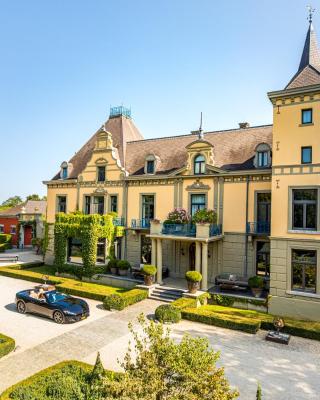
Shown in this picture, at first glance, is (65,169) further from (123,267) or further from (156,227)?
(156,227)

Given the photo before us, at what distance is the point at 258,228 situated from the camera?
1966cm

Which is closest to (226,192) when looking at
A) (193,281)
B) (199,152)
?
(199,152)

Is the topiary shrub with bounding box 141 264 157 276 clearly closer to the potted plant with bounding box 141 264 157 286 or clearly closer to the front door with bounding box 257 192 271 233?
the potted plant with bounding box 141 264 157 286

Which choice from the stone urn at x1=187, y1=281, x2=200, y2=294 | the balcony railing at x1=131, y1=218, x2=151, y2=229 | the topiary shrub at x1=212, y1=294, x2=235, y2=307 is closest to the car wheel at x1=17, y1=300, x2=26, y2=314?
the stone urn at x1=187, y1=281, x2=200, y2=294

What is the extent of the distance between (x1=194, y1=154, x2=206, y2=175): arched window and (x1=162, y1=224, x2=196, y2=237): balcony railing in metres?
4.11

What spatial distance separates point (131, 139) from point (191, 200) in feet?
33.6

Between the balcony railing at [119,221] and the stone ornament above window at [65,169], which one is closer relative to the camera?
the balcony railing at [119,221]

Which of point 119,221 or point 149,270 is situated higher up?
point 119,221

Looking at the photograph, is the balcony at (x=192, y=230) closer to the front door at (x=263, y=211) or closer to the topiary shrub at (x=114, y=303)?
the front door at (x=263, y=211)

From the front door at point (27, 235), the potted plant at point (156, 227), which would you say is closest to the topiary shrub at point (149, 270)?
the potted plant at point (156, 227)

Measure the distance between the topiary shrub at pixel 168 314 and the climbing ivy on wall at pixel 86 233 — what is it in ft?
30.5

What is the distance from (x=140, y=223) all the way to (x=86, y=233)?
4324 millimetres

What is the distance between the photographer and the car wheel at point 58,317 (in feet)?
48.3

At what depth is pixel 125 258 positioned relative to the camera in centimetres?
2511
